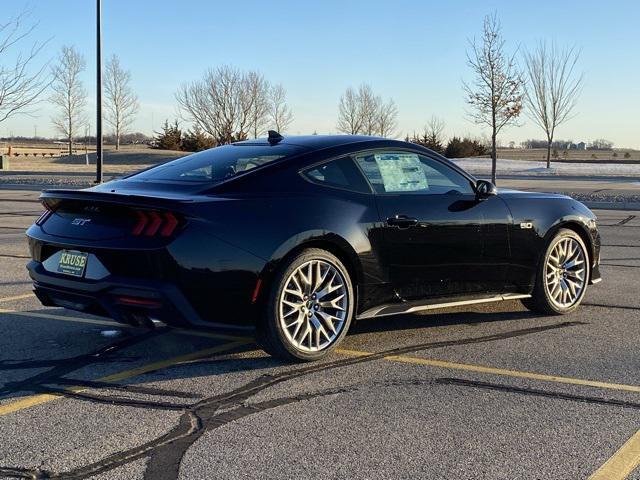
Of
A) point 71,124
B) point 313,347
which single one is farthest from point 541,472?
point 71,124

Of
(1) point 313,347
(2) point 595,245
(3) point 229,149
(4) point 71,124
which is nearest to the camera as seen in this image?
(1) point 313,347

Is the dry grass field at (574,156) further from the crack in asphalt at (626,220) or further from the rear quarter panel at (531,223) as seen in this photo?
the rear quarter panel at (531,223)

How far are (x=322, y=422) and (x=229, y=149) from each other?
2690mm

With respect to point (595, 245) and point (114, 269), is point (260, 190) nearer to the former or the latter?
point (114, 269)

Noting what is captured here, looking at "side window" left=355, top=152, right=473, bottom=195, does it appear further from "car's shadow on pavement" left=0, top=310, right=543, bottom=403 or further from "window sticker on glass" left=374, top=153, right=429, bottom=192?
"car's shadow on pavement" left=0, top=310, right=543, bottom=403

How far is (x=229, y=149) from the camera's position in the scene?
19.3 feet

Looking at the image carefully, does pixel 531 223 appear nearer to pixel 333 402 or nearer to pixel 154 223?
pixel 333 402

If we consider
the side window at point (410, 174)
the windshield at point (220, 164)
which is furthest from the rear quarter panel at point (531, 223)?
the windshield at point (220, 164)

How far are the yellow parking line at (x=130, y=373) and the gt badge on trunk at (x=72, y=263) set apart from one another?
2.26 ft

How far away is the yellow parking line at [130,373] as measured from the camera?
4.04m

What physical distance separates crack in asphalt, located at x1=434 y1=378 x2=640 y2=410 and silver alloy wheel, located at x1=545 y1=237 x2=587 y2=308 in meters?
2.15

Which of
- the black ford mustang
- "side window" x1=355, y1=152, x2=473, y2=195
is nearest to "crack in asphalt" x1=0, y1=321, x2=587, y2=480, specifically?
the black ford mustang

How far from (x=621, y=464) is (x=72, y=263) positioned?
11.1 feet

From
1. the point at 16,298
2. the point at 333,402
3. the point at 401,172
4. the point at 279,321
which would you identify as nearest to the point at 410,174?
the point at 401,172
